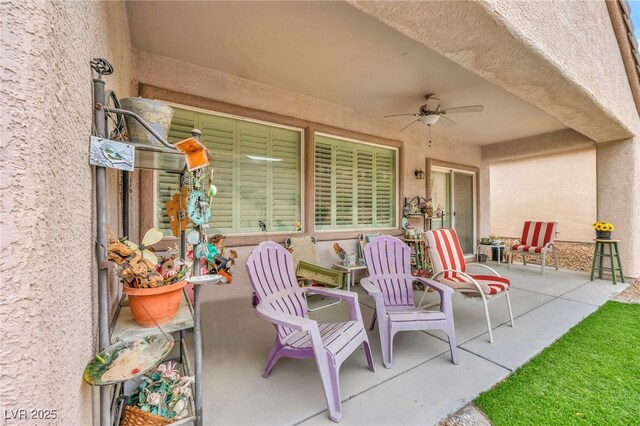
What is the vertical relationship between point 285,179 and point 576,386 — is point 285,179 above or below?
above

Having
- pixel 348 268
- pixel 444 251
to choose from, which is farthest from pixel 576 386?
pixel 348 268

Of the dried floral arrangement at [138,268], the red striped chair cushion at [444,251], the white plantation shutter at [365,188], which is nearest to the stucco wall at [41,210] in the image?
the dried floral arrangement at [138,268]

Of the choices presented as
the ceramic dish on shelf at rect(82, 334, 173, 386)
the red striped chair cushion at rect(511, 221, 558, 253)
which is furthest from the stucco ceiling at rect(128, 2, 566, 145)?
the red striped chair cushion at rect(511, 221, 558, 253)

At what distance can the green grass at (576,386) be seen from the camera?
1.62m

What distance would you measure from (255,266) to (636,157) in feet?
22.8

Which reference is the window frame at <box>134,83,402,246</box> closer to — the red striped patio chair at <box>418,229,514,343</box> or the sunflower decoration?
the red striped patio chair at <box>418,229,514,343</box>

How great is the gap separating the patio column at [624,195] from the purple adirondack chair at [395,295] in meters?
4.95

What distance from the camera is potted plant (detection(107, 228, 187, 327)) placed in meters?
1.08

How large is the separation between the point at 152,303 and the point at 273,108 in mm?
3245

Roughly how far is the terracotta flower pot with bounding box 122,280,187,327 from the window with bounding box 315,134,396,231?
3.12 m

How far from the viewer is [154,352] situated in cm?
95

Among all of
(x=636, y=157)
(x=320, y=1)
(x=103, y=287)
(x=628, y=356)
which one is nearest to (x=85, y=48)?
(x=103, y=287)

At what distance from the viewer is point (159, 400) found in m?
1.20

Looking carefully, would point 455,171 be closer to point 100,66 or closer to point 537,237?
point 537,237
